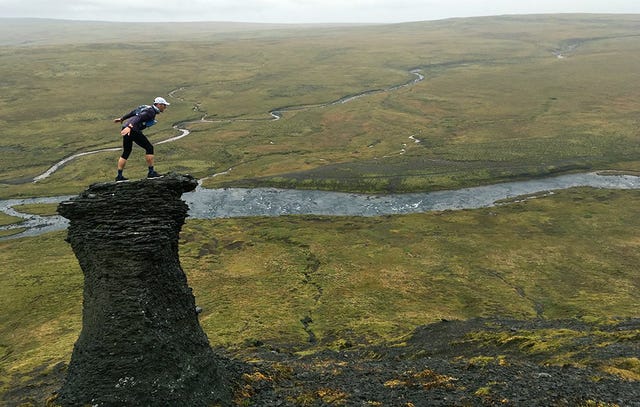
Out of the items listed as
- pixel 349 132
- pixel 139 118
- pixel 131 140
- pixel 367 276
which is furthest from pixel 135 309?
pixel 349 132

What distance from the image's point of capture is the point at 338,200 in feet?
305

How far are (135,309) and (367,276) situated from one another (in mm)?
36790

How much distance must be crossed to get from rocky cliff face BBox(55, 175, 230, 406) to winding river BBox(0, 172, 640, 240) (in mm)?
58676

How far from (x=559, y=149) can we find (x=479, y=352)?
98.2 m

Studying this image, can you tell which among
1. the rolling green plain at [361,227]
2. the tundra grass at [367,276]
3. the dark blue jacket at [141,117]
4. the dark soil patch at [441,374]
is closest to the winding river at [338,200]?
the rolling green plain at [361,227]

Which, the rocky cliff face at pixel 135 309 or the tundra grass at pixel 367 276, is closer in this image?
the rocky cliff face at pixel 135 309

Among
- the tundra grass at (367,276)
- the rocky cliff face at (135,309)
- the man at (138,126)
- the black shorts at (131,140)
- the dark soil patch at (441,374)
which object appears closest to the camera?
the rocky cliff face at (135,309)

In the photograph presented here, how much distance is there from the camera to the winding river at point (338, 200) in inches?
3386

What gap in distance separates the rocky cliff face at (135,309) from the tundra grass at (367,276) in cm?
1437

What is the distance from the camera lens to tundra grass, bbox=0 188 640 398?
4431 centimetres

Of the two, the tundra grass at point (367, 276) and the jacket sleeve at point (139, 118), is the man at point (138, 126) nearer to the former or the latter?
the jacket sleeve at point (139, 118)

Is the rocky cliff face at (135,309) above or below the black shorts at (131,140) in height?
below

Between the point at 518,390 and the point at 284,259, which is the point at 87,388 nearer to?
the point at 518,390

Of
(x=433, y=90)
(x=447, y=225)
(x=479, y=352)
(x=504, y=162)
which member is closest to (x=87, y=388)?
(x=479, y=352)
